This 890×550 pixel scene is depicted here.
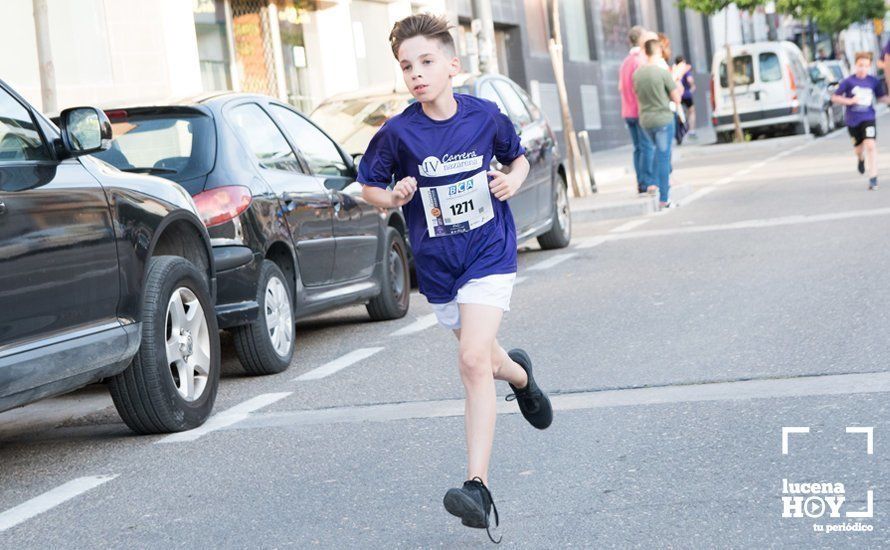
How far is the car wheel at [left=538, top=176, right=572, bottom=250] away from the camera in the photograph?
13.7 metres

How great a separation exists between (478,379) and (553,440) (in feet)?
3.66

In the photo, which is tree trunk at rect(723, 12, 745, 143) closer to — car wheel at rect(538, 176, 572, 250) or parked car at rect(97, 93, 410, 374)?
car wheel at rect(538, 176, 572, 250)

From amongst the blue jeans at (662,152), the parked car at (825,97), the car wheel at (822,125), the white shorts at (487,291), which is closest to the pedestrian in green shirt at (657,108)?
the blue jeans at (662,152)

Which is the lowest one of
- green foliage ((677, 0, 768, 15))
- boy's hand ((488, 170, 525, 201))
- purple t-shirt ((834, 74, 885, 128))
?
boy's hand ((488, 170, 525, 201))

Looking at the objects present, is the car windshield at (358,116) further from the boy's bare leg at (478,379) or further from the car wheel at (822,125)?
Result: the car wheel at (822,125)

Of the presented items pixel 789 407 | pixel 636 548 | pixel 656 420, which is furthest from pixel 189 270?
pixel 636 548

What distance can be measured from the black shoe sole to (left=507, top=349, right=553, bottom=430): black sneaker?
1099mm

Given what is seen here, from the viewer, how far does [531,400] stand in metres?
5.36

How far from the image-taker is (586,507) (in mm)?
4688

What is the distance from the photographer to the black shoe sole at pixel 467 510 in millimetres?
4251

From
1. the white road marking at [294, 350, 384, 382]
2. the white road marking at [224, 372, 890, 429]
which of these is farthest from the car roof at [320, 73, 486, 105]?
the white road marking at [224, 372, 890, 429]

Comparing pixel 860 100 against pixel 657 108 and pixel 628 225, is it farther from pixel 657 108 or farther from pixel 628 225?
pixel 628 225

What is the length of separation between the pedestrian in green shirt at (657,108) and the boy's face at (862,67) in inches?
96.3

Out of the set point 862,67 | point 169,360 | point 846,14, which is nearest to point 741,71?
point 862,67
